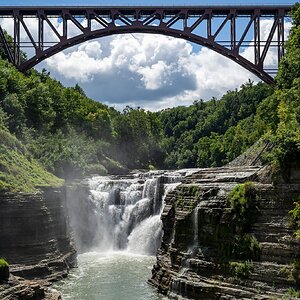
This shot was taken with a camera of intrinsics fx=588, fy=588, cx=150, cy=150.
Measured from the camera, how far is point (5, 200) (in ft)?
114

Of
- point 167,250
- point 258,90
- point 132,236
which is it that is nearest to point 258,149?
point 167,250

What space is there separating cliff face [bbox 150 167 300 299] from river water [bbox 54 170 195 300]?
640 cm

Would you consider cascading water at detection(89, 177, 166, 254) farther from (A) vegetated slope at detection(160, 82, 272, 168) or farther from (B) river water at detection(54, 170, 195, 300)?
(A) vegetated slope at detection(160, 82, 272, 168)

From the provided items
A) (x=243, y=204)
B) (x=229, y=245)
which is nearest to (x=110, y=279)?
(x=229, y=245)

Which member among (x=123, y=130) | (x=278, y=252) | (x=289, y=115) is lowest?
(x=278, y=252)

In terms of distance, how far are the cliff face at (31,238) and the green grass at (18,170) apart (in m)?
0.79

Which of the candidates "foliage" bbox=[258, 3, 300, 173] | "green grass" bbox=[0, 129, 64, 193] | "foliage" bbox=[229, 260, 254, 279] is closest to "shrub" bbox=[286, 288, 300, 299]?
"foliage" bbox=[229, 260, 254, 279]

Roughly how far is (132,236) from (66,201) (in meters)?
5.86

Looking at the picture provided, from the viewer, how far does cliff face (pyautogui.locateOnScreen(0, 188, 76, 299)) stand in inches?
1353

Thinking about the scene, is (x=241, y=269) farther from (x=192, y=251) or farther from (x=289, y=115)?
(x=289, y=115)

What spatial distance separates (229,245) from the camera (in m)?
27.5

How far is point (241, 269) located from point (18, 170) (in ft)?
59.8

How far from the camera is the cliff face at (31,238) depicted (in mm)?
34375

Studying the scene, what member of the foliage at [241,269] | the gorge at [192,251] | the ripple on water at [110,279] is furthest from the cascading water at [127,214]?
the foliage at [241,269]
